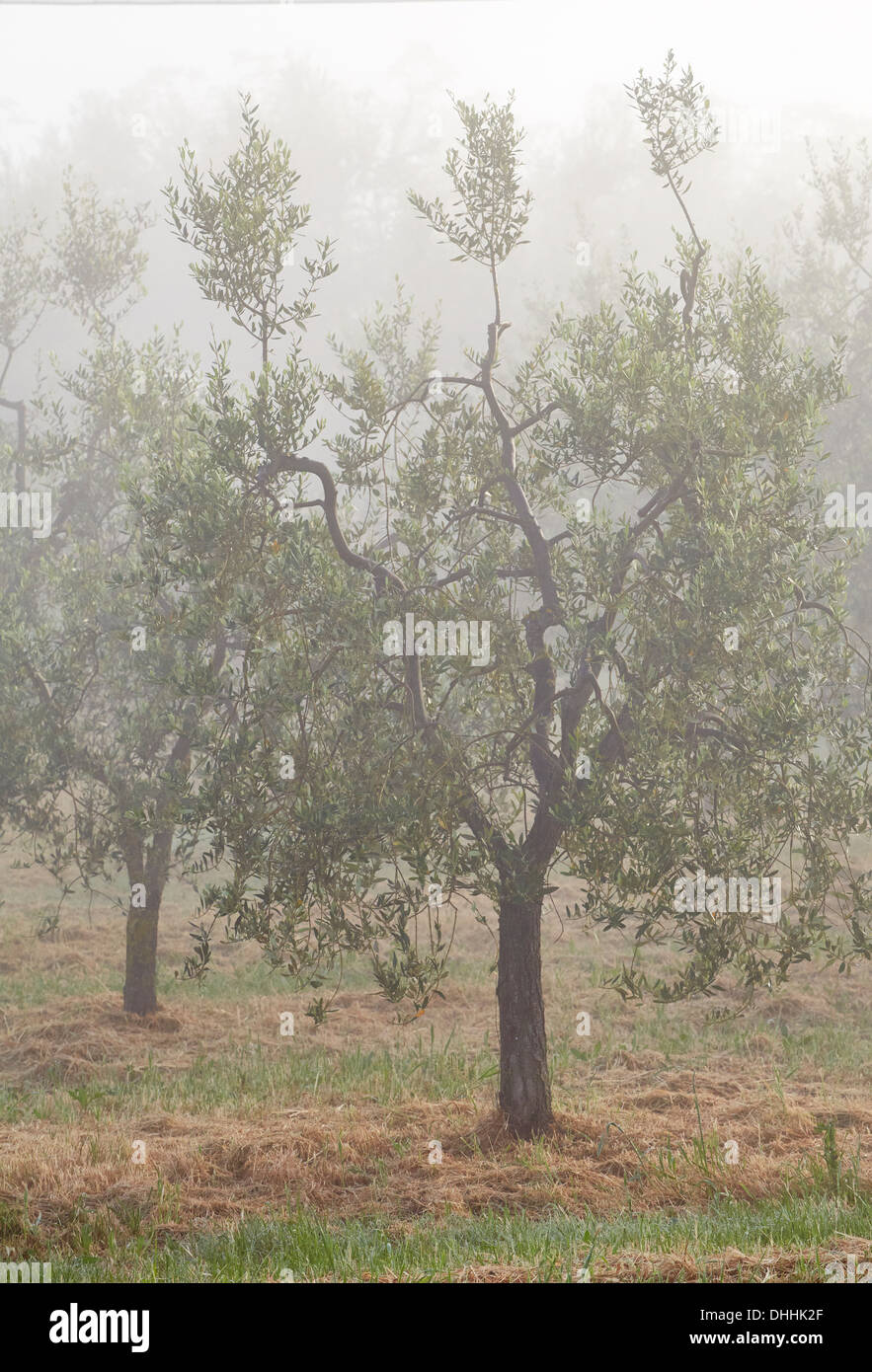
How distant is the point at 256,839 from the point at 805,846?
511cm

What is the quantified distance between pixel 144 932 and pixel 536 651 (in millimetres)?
9976

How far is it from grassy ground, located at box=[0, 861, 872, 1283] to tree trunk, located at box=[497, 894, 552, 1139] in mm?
330

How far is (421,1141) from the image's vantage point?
13672mm

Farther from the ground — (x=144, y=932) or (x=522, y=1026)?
(x=144, y=932)

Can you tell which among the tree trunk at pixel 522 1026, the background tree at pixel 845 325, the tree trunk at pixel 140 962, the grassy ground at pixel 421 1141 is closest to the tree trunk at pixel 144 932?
the tree trunk at pixel 140 962

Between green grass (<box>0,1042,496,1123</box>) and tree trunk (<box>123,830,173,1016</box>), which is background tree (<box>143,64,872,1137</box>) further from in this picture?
tree trunk (<box>123,830,173,1016</box>)

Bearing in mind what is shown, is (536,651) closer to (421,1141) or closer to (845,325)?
(421,1141)

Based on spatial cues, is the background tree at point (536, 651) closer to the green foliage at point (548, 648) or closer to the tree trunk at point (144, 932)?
the green foliage at point (548, 648)

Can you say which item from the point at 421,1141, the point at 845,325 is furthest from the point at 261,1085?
the point at 845,325

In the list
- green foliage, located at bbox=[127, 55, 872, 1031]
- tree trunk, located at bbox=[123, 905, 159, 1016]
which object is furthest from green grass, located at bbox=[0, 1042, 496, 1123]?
green foliage, located at bbox=[127, 55, 872, 1031]

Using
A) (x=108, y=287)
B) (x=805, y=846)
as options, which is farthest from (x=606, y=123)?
(x=805, y=846)

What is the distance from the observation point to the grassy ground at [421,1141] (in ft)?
32.7

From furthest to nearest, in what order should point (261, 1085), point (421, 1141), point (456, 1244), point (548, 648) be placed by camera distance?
point (261, 1085) < point (421, 1141) < point (548, 648) < point (456, 1244)
